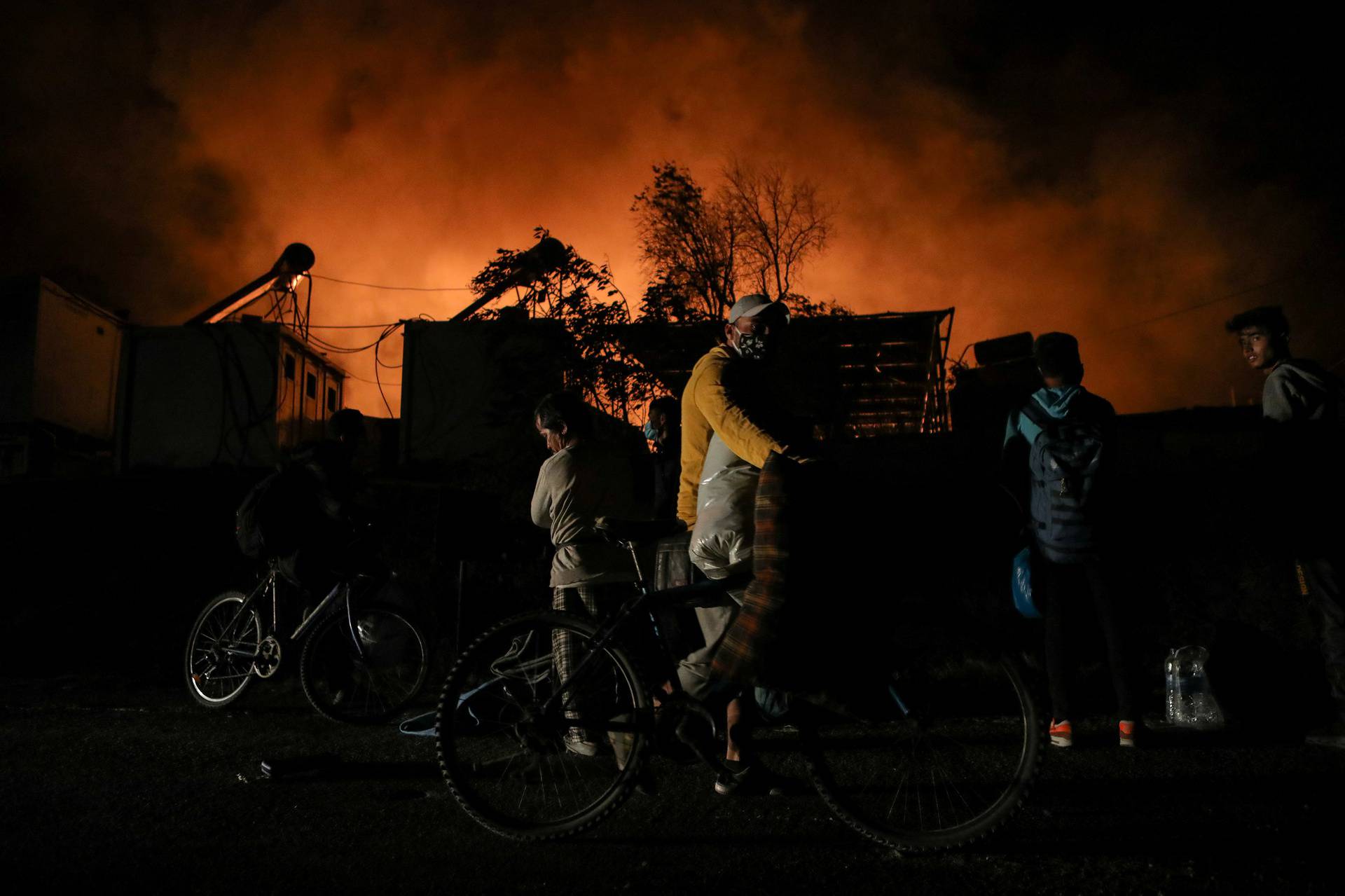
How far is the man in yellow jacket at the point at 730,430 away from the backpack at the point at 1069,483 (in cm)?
149

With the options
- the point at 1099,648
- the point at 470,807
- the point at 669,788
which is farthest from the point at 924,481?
the point at 470,807

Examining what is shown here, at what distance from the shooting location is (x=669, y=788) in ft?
11.7

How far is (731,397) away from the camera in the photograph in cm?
329

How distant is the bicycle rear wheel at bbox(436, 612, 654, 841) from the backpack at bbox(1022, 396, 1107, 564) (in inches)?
88.4

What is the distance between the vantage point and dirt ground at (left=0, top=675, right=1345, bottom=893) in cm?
256

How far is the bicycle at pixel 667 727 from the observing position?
2.76 metres

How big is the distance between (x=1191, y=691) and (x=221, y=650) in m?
5.84

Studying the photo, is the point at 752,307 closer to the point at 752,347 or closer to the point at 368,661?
the point at 752,347

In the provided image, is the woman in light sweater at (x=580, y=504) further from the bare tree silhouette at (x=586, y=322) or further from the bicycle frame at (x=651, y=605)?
the bare tree silhouette at (x=586, y=322)

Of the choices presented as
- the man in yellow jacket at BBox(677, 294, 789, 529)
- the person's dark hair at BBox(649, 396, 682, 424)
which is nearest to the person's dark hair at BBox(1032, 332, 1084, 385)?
the man in yellow jacket at BBox(677, 294, 789, 529)

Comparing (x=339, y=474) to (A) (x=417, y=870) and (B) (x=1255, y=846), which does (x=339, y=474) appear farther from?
(B) (x=1255, y=846)

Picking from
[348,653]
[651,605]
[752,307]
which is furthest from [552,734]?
[348,653]

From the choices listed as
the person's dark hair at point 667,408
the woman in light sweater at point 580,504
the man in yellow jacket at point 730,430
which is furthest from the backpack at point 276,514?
the man in yellow jacket at point 730,430

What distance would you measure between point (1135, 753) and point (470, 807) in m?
2.94
